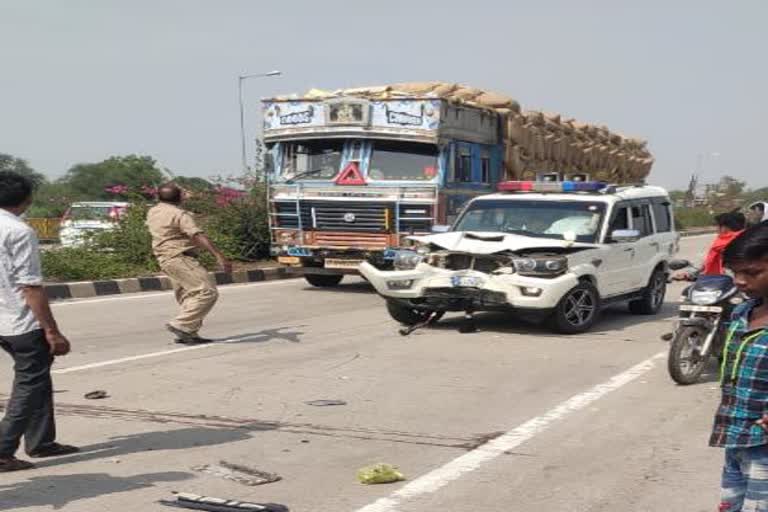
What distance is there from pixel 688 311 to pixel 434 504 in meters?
4.12

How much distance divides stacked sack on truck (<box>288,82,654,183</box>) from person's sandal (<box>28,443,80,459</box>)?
386 inches

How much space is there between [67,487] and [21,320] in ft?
3.10

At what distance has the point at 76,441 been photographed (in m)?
5.87

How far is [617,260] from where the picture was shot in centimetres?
1124

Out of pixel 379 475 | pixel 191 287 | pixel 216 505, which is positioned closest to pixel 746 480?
pixel 379 475

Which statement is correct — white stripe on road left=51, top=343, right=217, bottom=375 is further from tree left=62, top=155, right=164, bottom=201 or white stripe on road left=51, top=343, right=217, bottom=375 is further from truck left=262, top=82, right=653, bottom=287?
tree left=62, top=155, right=164, bottom=201

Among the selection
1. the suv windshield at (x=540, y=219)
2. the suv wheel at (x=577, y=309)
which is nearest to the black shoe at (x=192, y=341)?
the suv windshield at (x=540, y=219)

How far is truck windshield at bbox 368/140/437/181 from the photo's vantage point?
14.8m

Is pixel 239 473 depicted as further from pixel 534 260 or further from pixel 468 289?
pixel 534 260

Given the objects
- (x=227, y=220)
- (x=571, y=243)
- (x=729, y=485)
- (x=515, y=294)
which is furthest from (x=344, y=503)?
(x=227, y=220)

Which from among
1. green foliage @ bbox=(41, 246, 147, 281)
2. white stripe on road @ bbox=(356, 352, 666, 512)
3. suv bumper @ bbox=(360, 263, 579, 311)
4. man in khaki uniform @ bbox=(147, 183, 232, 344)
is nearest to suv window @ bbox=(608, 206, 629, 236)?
suv bumper @ bbox=(360, 263, 579, 311)

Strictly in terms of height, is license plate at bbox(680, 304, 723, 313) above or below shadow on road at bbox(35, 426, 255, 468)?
above

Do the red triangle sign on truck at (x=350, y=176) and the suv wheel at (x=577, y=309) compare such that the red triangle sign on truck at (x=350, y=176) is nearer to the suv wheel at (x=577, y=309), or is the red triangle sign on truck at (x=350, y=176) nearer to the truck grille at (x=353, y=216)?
the truck grille at (x=353, y=216)

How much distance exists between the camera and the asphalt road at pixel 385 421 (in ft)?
16.0
